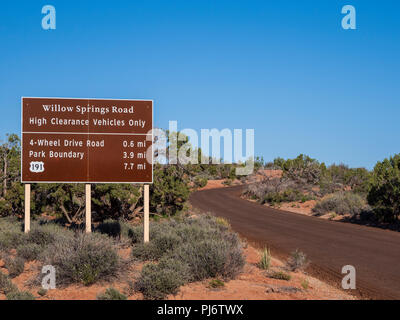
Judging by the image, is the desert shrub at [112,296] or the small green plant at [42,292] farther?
the small green plant at [42,292]

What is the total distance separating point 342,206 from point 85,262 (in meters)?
21.5

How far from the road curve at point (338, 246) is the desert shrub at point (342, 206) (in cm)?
408

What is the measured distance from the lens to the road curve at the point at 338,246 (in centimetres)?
964

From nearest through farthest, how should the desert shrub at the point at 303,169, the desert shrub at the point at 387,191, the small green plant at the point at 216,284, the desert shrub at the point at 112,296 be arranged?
the desert shrub at the point at 112,296 < the small green plant at the point at 216,284 < the desert shrub at the point at 387,191 < the desert shrub at the point at 303,169

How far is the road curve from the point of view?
31.6 ft

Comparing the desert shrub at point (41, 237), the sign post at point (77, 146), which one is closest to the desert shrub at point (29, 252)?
the desert shrub at point (41, 237)

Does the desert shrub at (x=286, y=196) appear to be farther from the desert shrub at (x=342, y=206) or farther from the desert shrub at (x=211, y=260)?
the desert shrub at (x=211, y=260)

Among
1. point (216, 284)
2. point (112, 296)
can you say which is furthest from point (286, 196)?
point (112, 296)

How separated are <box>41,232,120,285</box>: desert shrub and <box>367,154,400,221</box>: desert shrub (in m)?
17.0

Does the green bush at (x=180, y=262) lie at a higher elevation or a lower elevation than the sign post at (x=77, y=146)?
lower

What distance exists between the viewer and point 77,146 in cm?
1234

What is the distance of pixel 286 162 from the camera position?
4816 centimetres

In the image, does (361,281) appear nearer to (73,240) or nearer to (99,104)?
(73,240)
